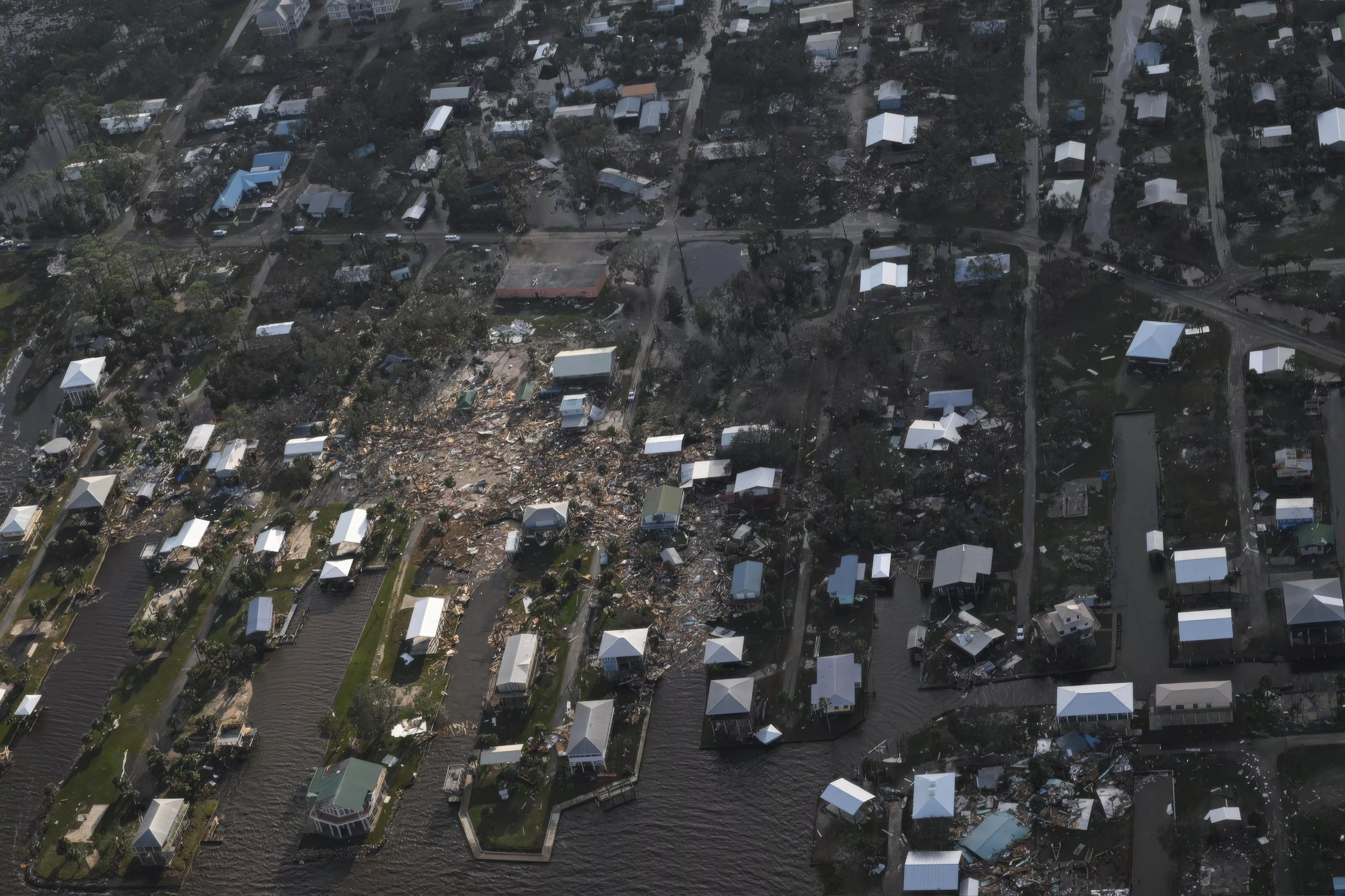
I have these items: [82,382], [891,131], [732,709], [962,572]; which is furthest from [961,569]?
[82,382]

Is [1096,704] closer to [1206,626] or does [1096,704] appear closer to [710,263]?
[1206,626]

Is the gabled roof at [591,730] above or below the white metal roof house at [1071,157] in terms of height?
below

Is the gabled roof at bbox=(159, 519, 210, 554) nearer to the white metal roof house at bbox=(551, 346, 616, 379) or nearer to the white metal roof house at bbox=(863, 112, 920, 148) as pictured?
the white metal roof house at bbox=(551, 346, 616, 379)

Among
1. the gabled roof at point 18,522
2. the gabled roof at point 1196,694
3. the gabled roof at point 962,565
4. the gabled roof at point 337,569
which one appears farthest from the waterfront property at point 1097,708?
the gabled roof at point 18,522

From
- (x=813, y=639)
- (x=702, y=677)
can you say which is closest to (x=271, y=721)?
(x=702, y=677)

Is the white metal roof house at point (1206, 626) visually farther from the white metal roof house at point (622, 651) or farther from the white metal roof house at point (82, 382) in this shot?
the white metal roof house at point (82, 382)
